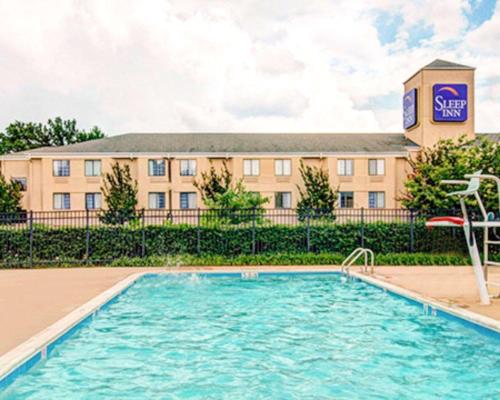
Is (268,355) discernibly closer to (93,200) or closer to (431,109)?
(93,200)

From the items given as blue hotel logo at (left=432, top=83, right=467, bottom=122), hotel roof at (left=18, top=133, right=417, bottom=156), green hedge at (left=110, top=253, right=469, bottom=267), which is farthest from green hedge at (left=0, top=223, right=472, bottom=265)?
blue hotel logo at (left=432, top=83, right=467, bottom=122)

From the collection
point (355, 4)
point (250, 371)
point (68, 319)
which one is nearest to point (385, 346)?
point (250, 371)

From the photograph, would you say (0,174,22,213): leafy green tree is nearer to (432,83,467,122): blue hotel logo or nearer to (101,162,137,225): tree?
(101,162,137,225): tree

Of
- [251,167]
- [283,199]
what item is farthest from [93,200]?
[283,199]

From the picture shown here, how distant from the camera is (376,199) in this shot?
3997 cm

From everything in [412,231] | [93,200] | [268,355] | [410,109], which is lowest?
[268,355]

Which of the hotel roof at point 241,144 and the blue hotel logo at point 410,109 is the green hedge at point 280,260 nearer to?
the hotel roof at point 241,144

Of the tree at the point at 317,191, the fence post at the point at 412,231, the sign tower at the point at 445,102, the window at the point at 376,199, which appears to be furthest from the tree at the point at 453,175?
the sign tower at the point at 445,102

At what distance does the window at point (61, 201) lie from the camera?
130 feet

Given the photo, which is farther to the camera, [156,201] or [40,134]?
[40,134]

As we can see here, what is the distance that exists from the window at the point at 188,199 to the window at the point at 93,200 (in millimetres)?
6225

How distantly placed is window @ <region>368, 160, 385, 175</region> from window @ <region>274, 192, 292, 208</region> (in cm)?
629

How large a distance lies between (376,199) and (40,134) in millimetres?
46960

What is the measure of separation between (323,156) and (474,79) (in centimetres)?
1281
